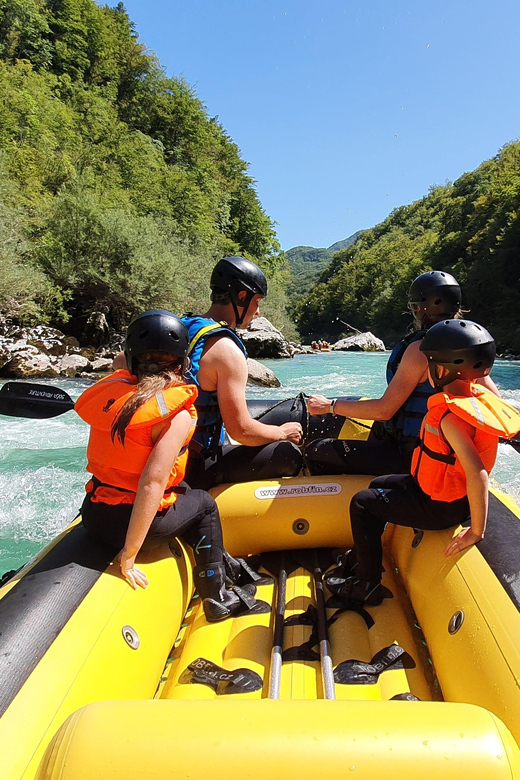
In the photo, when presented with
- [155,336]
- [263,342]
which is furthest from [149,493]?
[263,342]

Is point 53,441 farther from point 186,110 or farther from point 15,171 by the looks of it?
point 186,110

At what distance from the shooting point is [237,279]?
2.49 m

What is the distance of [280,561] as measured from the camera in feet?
8.95

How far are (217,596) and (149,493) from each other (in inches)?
26.8

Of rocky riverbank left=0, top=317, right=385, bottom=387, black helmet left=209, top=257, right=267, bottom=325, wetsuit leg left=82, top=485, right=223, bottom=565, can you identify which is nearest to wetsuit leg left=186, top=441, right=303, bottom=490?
wetsuit leg left=82, top=485, right=223, bottom=565

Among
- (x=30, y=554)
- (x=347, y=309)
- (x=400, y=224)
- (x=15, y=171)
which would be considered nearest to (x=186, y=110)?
(x=15, y=171)

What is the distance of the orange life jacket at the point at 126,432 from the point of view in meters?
1.83

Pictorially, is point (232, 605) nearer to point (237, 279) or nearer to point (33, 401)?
point (33, 401)

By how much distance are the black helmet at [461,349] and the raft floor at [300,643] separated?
1028mm

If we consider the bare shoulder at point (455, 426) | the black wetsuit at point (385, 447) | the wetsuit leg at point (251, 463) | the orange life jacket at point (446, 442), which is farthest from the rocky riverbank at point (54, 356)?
the bare shoulder at point (455, 426)

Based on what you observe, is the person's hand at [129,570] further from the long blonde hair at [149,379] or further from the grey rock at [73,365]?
the grey rock at [73,365]

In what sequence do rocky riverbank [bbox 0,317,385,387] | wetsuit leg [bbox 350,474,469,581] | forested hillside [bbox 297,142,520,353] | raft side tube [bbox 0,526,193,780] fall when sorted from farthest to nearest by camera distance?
forested hillside [bbox 297,142,520,353], rocky riverbank [bbox 0,317,385,387], wetsuit leg [bbox 350,474,469,581], raft side tube [bbox 0,526,193,780]

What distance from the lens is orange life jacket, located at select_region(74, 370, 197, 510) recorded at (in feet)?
6.01

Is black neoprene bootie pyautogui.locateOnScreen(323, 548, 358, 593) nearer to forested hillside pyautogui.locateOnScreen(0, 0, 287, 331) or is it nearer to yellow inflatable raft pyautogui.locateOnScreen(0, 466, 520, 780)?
yellow inflatable raft pyautogui.locateOnScreen(0, 466, 520, 780)
